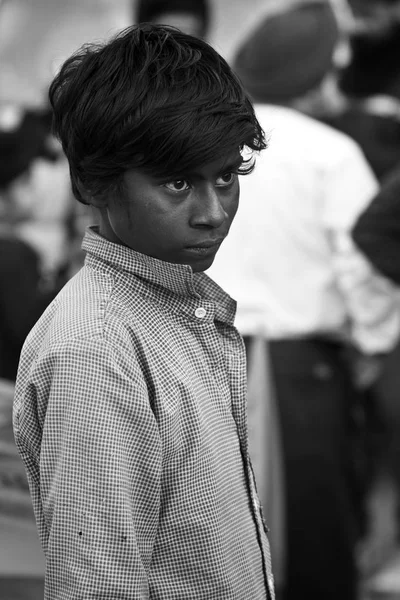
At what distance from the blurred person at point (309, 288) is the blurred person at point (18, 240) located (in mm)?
728

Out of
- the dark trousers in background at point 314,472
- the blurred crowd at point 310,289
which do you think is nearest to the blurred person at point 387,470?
the blurred crowd at point 310,289

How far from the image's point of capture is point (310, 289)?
10.4 ft

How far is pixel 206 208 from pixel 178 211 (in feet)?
0.14

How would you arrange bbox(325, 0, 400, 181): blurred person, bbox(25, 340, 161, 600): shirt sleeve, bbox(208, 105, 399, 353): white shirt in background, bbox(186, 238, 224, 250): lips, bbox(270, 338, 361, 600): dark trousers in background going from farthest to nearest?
bbox(325, 0, 400, 181): blurred person → bbox(270, 338, 361, 600): dark trousers in background → bbox(208, 105, 399, 353): white shirt in background → bbox(186, 238, 224, 250): lips → bbox(25, 340, 161, 600): shirt sleeve

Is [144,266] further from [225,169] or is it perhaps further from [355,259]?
[355,259]

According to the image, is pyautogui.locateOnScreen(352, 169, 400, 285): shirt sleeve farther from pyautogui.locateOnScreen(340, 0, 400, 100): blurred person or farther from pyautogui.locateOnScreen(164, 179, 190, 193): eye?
pyautogui.locateOnScreen(340, 0, 400, 100): blurred person

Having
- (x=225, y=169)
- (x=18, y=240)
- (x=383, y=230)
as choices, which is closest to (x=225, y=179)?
(x=225, y=169)

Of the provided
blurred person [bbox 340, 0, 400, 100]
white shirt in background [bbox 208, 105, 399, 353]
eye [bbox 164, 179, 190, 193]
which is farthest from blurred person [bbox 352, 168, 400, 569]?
eye [bbox 164, 179, 190, 193]

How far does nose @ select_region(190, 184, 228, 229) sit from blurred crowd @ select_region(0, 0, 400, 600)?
4.57ft

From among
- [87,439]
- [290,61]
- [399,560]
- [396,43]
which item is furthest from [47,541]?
[396,43]

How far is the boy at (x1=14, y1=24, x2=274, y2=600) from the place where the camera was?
1.37 m

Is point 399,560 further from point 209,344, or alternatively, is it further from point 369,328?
point 209,344

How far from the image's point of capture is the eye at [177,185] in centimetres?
144

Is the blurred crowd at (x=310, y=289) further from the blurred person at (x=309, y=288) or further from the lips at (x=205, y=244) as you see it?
the lips at (x=205, y=244)
